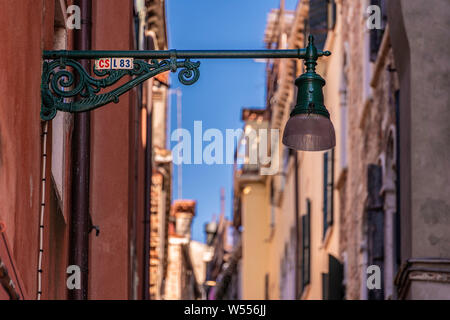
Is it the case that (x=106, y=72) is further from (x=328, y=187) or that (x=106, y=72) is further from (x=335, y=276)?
(x=328, y=187)

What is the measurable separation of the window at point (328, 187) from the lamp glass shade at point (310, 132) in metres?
15.1

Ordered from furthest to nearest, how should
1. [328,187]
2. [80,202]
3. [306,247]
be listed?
[306,247]
[328,187]
[80,202]

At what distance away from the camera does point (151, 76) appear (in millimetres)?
8672

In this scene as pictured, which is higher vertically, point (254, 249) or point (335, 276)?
point (254, 249)

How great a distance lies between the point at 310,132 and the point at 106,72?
4.23 ft

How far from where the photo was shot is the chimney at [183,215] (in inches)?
2331

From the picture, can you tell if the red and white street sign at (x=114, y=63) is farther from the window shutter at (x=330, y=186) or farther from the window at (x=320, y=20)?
the window at (x=320, y=20)

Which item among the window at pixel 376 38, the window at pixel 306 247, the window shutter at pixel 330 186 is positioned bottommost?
the window at pixel 306 247

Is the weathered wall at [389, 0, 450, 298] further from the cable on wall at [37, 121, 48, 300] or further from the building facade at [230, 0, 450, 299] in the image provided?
the cable on wall at [37, 121, 48, 300]

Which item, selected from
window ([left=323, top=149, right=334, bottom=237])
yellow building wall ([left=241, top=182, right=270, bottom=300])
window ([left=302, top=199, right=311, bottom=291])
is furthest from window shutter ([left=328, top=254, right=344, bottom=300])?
yellow building wall ([left=241, top=182, right=270, bottom=300])

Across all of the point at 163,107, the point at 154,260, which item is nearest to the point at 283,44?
the point at 163,107

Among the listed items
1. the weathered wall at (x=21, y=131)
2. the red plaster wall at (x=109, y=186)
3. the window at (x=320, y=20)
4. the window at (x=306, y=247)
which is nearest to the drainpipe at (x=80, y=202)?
the red plaster wall at (x=109, y=186)

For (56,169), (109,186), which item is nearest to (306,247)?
(109,186)

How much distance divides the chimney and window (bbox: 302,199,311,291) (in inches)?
1189
